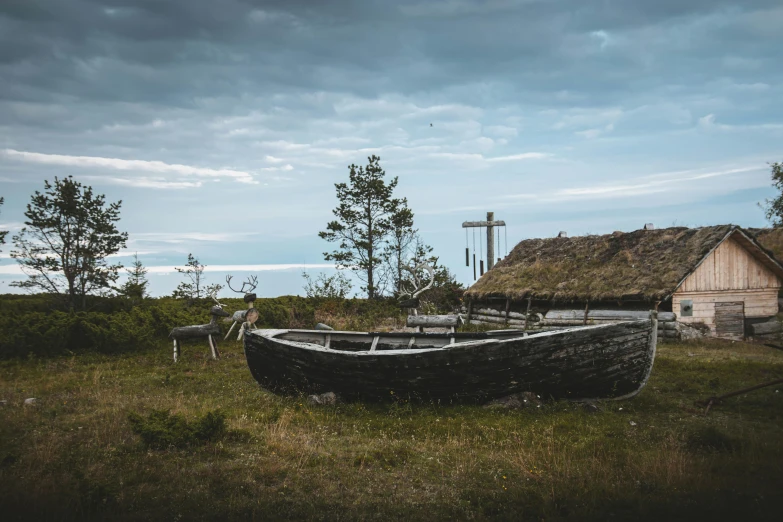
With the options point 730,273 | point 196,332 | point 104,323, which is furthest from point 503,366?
point 730,273

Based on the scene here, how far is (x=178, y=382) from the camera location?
515 inches

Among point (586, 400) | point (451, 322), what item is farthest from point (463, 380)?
point (451, 322)

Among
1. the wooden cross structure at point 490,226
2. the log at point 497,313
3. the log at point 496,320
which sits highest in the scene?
the wooden cross structure at point 490,226

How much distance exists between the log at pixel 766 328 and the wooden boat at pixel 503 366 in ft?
45.1

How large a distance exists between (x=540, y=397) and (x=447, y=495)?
438 centimetres

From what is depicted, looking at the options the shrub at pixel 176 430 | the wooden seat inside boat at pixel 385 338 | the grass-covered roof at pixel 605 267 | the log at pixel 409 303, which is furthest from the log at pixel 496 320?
the shrub at pixel 176 430

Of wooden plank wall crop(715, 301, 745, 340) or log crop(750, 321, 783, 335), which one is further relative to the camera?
log crop(750, 321, 783, 335)

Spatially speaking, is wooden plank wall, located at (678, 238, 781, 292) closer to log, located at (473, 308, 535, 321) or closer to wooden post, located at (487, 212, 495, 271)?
log, located at (473, 308, 535, 321)

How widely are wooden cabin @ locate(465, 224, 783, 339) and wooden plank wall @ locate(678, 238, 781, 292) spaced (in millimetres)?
35

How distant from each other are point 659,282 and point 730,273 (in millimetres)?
3830

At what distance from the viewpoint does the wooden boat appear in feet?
30.5

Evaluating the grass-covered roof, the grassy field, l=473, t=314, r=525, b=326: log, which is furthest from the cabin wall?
the grassy field

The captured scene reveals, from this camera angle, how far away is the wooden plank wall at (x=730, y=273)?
62.7 ft

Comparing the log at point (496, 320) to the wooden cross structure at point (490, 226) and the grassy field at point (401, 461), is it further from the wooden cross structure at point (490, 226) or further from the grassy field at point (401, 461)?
the grassy field at point (401, 461)
